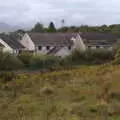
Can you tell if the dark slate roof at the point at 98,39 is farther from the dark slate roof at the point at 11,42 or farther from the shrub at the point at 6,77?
the shrub at the point at 6,77

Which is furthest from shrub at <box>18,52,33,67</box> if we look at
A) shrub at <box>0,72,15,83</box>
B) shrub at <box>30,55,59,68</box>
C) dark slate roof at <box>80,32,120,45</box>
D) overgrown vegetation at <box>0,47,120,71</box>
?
dark slate roof at <box>80,32,120,45</box>

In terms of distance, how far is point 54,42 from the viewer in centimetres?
5000

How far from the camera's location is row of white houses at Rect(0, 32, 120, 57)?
47.2 metres

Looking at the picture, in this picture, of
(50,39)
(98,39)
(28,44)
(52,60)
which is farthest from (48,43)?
(52,60)

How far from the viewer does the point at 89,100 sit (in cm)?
1426

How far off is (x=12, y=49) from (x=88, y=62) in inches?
440

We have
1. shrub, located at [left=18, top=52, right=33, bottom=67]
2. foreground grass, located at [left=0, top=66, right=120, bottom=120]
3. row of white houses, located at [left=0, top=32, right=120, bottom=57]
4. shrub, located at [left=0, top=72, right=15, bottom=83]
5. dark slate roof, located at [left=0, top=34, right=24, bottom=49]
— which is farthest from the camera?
row of white houses, located at [left=0, top=32, right=120, bottom=57]

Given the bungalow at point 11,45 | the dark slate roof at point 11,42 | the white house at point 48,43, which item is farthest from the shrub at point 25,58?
the white house at point 48,43

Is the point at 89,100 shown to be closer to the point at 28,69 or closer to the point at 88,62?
the point at 28,69

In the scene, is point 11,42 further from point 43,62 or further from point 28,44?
point 43,62

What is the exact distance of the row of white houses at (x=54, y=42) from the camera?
4716 centimetres

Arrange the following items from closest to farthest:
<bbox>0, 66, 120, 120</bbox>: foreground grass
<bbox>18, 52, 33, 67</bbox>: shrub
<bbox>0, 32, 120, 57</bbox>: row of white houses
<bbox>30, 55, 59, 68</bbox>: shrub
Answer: <bbox>0, 66, 120, 120</bbox>: foreground grass → <bbox>30, 55, 59, 68</bbox>: shrub → <bbox>18, 52, 33, 67</bbox>: shrub → <bbox>0, 32, 120, 57</bbox>: row of white houses

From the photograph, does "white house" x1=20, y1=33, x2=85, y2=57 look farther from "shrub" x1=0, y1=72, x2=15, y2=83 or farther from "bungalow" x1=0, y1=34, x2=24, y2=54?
"shrub" x1=0, y1=72, x2=15, y2=83

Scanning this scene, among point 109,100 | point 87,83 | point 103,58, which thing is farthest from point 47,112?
point 103,58
